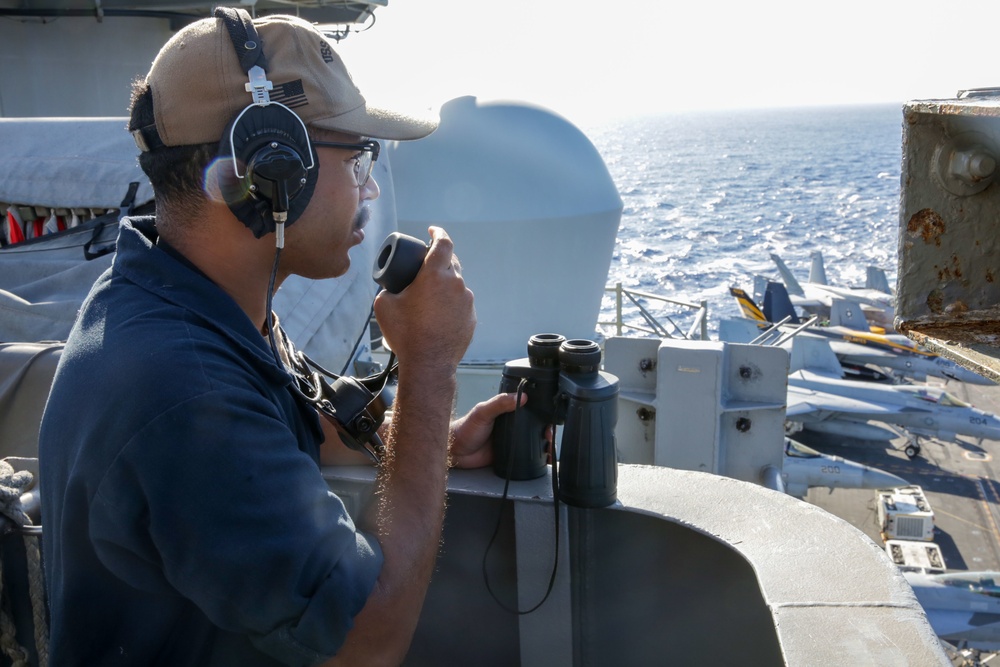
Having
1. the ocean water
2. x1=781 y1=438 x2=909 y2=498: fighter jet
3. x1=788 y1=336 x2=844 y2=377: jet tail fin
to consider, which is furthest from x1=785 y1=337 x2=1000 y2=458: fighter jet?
the ocean water

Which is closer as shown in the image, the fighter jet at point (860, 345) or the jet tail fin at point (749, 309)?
the fighter jet at point (860, 345)

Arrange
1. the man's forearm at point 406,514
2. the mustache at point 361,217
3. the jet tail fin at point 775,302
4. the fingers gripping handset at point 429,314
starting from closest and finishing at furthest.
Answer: the man's forearm at point 406,514 < the fingers gripping handset at point 429,314 < the mustache at point 361,217 < the jet tail fin at point 775,302

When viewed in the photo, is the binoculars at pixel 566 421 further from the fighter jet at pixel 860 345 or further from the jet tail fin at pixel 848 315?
the jet tail fin at pixel 848 315

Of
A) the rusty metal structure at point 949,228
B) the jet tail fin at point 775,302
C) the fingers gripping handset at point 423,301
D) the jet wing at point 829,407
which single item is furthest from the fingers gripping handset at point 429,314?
the jet tail fin at point 775,302

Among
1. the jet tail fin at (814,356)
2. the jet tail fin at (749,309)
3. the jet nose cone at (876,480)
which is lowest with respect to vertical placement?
the jet nose cone at (876,480)

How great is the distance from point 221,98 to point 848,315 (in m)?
31.0

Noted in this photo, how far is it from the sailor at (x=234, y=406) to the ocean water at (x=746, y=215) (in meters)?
8.36

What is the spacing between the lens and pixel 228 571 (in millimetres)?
1303

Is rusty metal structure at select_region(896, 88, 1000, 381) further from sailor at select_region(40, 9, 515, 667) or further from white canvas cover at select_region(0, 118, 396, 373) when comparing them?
white canvas cover at select_region(0, 118, 396, 373)

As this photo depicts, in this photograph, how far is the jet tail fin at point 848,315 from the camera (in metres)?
29.6

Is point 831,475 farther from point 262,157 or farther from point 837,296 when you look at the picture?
point 262,157

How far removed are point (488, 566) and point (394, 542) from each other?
110 centimetres

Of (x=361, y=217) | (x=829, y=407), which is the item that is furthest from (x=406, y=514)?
(x=829, y=407)

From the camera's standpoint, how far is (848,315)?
29.9 m
